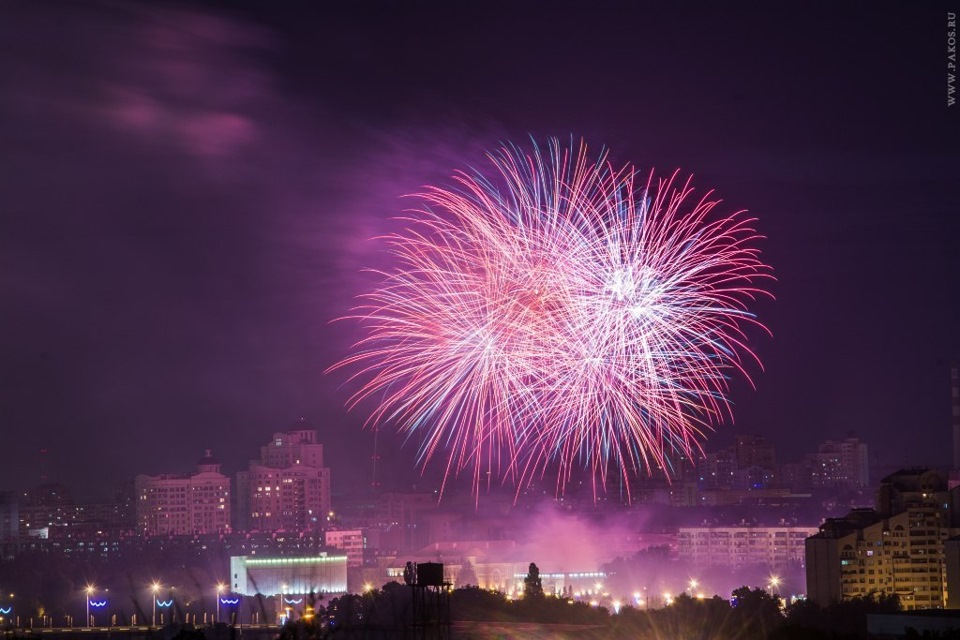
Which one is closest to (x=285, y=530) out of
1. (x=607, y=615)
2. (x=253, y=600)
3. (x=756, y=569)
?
(x=253, y=600)

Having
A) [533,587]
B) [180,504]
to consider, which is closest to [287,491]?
[180,504]

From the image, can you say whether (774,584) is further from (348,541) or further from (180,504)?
(180,504)

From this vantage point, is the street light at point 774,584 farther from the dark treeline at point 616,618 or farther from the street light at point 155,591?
the street light at point 155,591

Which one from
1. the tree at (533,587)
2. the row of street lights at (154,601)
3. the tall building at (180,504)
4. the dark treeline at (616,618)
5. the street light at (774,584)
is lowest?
the row of street lights at (154,601)

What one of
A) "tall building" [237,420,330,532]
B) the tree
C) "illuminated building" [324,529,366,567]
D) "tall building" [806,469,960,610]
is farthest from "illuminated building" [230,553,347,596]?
"tall building" [806,469,960,610]

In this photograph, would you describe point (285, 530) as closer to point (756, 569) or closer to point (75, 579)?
point (75, 579)

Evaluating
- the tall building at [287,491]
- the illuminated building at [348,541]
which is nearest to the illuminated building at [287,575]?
the illuminated building at [348,541]

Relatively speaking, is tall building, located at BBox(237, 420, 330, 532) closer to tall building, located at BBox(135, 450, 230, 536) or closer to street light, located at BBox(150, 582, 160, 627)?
tall building, located at BBox(135, 450, 230, 536)
